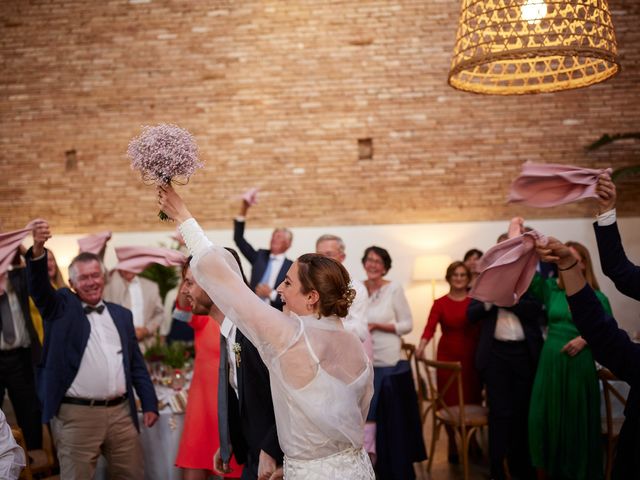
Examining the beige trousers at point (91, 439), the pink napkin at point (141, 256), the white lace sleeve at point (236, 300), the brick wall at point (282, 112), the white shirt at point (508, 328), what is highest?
the brick wall at point (282, 112)

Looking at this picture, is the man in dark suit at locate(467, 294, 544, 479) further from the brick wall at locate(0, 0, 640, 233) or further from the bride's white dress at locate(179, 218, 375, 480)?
the brick wall at locate(0, 0, 640, 233)

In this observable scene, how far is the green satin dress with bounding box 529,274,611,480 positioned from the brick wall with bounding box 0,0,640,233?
397 cm

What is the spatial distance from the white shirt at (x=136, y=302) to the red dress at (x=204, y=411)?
2.64 meters

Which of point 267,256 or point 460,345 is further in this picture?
point 267,256

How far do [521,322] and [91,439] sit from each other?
314 centimetres

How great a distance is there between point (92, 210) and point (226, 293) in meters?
7.49

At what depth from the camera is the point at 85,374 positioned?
154 inches

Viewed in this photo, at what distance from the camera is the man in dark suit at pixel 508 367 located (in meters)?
5.35

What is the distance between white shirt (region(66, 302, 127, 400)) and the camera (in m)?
3.92

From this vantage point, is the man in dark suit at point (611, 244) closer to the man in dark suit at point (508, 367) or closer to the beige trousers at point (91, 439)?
the man in dark suit at point (508, 367)

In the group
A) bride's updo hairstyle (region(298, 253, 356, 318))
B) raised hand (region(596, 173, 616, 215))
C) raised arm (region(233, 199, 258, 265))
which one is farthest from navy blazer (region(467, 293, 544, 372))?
bride's updo hairstyle (region(298, 253, 356, 318))

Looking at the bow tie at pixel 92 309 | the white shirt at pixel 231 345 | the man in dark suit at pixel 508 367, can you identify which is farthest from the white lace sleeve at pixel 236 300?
the man in dark suit at pixel 508 367

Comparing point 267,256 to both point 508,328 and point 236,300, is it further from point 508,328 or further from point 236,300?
point 236,300

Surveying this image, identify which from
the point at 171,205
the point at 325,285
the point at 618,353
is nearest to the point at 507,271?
the point at 618,353
